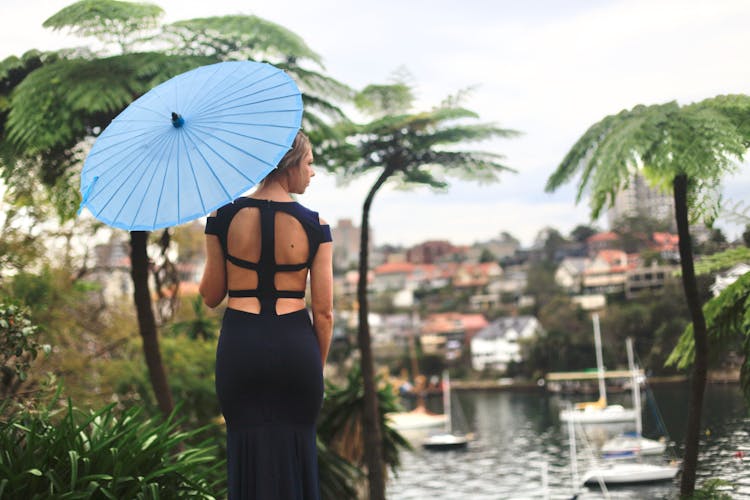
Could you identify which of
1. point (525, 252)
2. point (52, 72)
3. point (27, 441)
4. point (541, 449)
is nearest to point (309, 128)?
point (52, 72)

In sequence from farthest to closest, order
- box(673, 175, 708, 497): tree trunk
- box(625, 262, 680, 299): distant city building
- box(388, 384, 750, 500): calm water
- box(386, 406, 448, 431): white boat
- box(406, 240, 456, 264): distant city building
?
1. box(406, 240, 456, 264): distant city building
2. box(386, 406, 448, 431): white boat
3. box(625, 262, 680, 299): distant city building
4. box(388, 384, 750, 500): calm water
5. box(673, 175, 708, 497): tree trunk

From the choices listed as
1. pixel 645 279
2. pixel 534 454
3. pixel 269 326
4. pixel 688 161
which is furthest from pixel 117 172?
pixel 645 279

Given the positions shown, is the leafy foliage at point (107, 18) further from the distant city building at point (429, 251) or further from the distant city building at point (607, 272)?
the distant city building at point (429, 251)

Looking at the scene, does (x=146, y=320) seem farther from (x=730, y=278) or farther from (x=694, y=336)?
(x=730, y=278)

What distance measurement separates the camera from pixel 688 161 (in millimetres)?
6273

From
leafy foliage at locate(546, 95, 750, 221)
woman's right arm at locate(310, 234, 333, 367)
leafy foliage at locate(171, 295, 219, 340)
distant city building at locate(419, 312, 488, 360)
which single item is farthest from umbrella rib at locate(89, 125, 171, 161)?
distant city building at locate(419, 312, 488, 360)

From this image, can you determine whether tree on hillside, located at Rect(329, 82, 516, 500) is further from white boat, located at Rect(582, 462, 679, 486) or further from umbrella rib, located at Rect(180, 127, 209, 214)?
white boat, located at Rect(582, 462, 679, 486)

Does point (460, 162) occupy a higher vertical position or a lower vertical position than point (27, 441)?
higher

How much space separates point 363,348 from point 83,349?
330 inches

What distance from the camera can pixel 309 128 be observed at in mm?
9016

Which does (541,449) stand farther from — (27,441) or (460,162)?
(27,441)

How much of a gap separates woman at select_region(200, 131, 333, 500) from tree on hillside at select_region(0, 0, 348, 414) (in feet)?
15.3

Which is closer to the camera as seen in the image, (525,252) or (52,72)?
(52,72)

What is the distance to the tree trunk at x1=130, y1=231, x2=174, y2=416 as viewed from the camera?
753 cm
